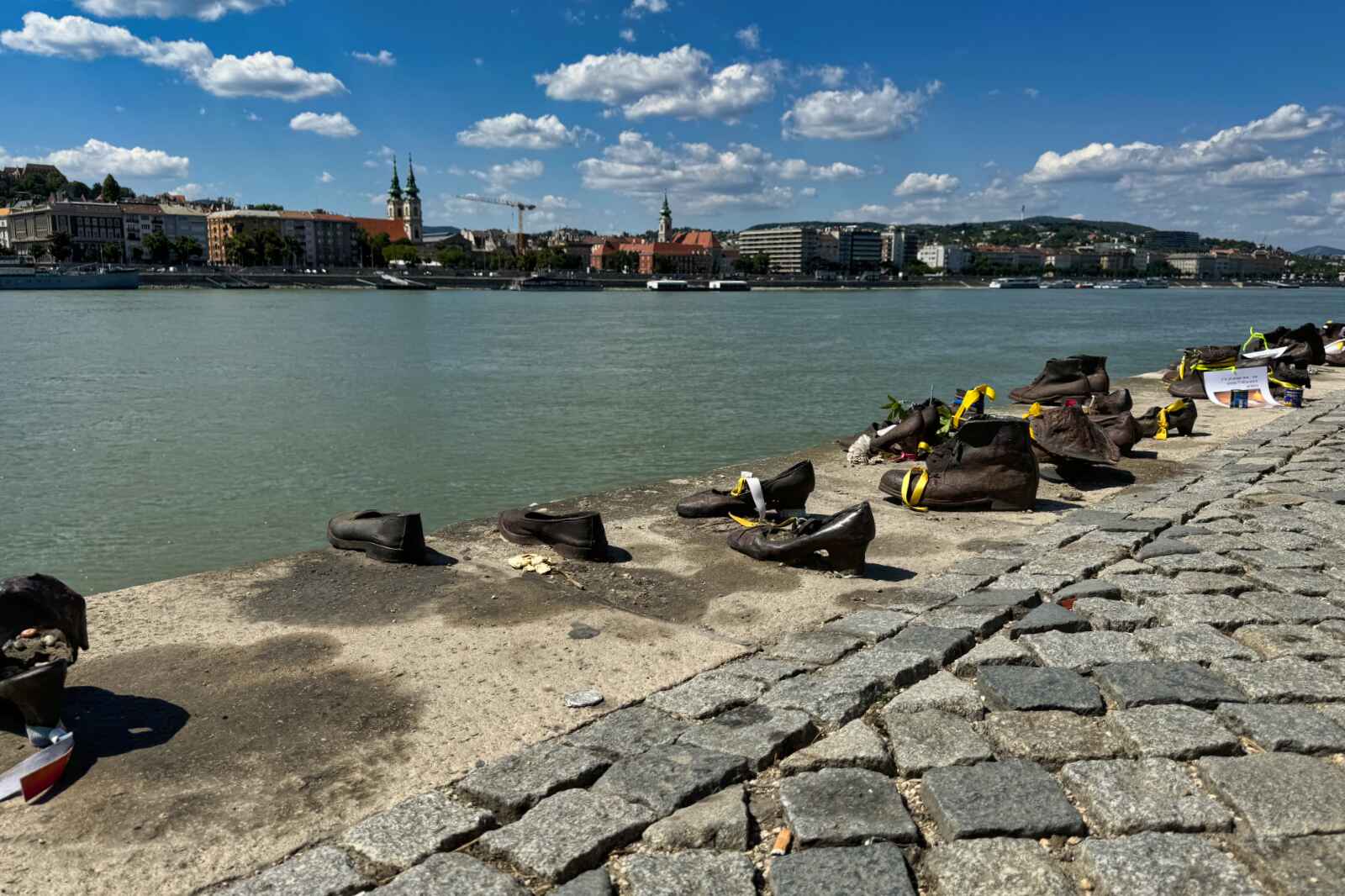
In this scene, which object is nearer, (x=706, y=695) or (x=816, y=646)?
(x=706, y=695)

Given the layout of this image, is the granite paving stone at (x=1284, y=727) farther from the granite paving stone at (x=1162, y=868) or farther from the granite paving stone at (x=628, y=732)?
the granite paving stone at (x=628, y=732)

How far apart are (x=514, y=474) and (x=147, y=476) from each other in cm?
485

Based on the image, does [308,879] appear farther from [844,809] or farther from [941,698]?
[941,698]

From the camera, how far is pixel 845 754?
3277 millimetres

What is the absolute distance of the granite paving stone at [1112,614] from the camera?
Result: 4450mm

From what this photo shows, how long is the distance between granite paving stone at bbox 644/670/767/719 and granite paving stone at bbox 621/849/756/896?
99 cm

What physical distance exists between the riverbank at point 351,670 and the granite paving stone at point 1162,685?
5.19 feet

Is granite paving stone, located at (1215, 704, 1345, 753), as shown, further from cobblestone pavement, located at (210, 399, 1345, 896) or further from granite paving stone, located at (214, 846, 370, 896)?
granite paving stone, located at (214, 846, 370, 896)

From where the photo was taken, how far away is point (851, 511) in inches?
223

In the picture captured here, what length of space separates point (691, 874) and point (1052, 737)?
147cm

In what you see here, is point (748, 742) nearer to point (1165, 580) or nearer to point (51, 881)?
point (51, 881)

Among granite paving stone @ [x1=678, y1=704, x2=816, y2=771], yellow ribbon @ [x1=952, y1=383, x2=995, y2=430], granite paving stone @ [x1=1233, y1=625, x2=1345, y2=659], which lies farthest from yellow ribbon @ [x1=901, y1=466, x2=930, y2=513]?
granite paving stone @ [x1=678, y1=704, x2=816, y2=771]

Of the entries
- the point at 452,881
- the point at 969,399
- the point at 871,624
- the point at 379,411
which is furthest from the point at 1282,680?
the point at 379,411

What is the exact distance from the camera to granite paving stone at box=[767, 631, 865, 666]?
13.9ft
